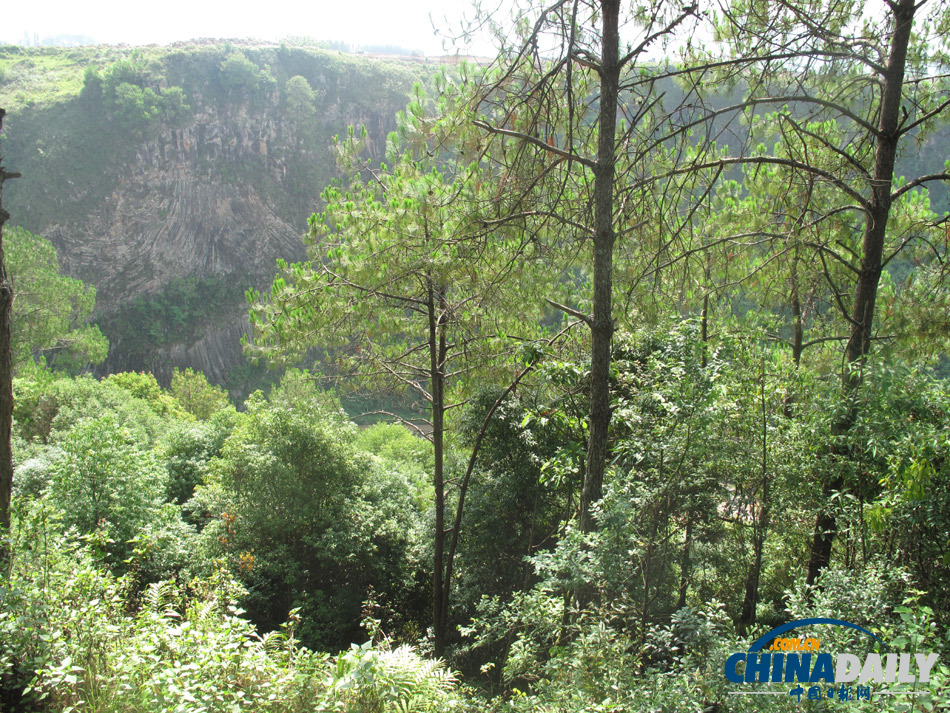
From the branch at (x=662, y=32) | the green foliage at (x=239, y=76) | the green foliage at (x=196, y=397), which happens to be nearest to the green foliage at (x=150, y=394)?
the green foliage at (x=196, y=397)

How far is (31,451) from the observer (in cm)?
1148

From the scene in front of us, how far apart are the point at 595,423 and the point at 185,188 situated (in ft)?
187

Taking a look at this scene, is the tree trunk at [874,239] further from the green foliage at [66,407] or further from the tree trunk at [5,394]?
the green foliage at [66,407]

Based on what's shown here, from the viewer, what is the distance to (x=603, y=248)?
3822mm

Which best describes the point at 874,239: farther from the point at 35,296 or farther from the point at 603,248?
the point at 35,296

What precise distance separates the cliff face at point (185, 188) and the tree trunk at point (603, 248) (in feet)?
153

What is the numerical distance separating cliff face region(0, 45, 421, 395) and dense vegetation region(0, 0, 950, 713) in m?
43.2

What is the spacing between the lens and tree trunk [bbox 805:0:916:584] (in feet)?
11.9

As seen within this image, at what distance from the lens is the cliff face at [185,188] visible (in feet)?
149

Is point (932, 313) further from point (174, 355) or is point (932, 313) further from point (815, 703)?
point (174, 355)

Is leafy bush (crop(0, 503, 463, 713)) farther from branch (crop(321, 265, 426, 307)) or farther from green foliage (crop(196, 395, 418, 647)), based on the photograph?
green foliage (crop(196, 395, 418, 647))

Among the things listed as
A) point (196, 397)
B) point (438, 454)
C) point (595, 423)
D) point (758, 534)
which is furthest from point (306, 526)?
point (196, 397)

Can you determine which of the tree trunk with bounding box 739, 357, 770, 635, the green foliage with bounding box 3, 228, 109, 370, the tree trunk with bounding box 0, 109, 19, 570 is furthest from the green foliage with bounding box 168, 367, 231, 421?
the tree trunk with bounding box 739, 357, 770, 635

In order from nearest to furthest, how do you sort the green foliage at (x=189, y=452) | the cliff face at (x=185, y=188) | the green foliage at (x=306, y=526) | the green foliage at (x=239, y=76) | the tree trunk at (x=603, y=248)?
the tree trunk at (x=603, y=248)
the green foliage at (x=306, y=526)
the green foliage at (x=189, y=452)
the cliff face at (x=185, y=188)
the green foliage at (x=239, y=76)
